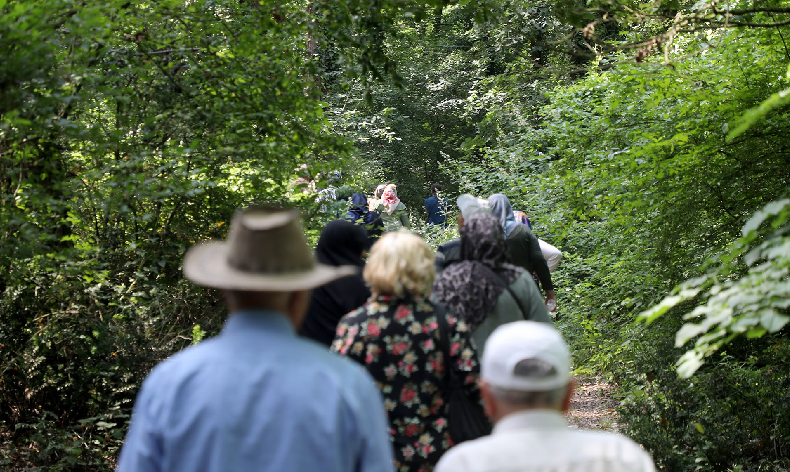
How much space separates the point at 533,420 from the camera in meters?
2.37

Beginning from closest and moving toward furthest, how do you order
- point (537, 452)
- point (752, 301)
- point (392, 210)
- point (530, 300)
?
point (537, 452)
point (752, 301)
point (530, 300)
point (392, 210)

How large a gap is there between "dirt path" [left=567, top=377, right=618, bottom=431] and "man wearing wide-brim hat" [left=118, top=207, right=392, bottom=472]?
716 cm

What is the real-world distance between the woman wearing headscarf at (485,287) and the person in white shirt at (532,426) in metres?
2.91

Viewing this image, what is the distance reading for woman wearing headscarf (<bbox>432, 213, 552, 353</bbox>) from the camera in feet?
17.7

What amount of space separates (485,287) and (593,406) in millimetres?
6203

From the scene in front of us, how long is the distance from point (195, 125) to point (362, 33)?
1562mm

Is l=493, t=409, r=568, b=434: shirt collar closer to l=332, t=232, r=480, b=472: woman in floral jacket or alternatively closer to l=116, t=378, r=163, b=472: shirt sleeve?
l=116, t=378, r=163, b=472: shirt sleeve

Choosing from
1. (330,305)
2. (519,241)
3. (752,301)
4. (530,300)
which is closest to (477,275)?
(530,300)

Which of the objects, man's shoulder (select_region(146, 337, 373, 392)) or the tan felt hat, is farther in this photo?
the tan felt hat

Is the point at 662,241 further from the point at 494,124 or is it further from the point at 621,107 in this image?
the point at 494,124

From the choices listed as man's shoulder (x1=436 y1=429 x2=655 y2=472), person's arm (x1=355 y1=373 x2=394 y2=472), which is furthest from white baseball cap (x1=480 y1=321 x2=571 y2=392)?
person's arm (x1=355 y1=373 x2=394 y2=472)

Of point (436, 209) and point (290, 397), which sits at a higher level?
point (290, 397)

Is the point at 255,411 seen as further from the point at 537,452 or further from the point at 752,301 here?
the point at 752,301

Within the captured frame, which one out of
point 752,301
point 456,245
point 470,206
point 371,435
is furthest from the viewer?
point 470,206
